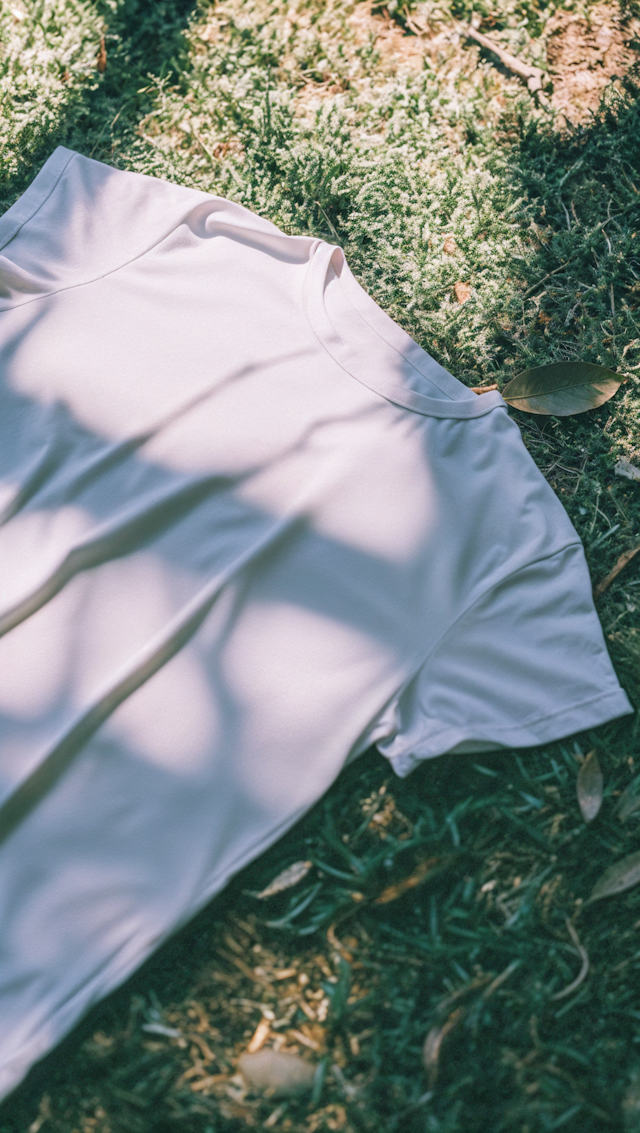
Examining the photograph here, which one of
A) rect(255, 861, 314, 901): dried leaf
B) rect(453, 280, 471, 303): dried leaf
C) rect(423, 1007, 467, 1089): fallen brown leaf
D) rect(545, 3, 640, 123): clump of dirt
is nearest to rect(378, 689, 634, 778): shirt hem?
rect(255, 861, 314, 901): dried leaf

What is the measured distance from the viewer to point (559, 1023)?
1.33 metres

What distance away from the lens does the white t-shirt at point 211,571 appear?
1.28 m

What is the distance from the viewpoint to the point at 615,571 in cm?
164

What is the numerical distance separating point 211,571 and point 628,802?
0.98 metres

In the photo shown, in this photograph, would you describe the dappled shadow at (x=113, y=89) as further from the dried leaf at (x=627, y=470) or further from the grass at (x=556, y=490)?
the dried leaf at (x=627, y=470)

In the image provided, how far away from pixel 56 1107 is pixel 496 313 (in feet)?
6.44

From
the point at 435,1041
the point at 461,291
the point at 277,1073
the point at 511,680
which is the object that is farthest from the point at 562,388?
the point at 277,1073

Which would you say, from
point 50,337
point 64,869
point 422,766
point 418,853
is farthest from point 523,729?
point 50,337

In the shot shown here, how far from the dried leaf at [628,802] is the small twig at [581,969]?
24 centimetres

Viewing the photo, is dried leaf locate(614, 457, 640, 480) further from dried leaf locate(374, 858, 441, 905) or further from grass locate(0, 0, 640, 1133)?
dried leaf locate(374, 858, 441, 905)

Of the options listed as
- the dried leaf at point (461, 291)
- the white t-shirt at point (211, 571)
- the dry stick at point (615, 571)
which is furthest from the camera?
the dried leaf at point (461, 291)

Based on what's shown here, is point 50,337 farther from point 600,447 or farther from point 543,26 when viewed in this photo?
point 543,26

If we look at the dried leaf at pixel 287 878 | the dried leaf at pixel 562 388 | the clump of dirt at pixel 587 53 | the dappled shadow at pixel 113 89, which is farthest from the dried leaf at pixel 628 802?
the dappled shadow at pixel 113 89

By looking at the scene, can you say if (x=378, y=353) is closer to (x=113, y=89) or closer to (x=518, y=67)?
(x=518, y=67)
